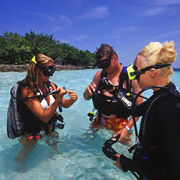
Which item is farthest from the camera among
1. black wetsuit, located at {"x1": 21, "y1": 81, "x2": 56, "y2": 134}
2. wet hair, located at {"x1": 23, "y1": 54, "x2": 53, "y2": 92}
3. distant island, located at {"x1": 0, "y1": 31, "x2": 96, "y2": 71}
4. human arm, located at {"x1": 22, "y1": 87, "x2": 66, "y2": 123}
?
distant island, located at {"x1": 0, "y1": 31, "x2": 96, "y2": 71}

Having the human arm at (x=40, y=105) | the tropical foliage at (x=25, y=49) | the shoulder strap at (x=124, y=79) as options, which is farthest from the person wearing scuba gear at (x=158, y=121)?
the tropical foliage at (x=25, y=49)

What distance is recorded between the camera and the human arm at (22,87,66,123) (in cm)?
280

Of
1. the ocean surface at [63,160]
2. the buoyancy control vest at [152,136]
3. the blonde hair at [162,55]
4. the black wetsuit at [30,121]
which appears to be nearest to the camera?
the buoyancy control vest at [152,136]

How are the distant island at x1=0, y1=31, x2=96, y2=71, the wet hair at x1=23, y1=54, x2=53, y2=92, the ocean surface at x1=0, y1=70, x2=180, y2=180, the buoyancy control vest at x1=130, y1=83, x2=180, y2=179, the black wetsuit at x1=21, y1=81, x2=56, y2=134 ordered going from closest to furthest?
the buoyancy control vest at x1=130, y1=83, x2=180, y2=179, the wet hair at x1=23, y1=54, x2=53, y2=92, the black wetsuit at x1=21, y1=81, x2=56, y2=134, the ocean surface at x1=0, y1=70, x2=180, y2=180, the distant island at x1=0, y1=31, x2=96, y2=71

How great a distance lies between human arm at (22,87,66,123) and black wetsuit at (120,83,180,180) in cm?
145

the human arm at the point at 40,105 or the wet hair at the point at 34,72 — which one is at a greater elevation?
the wet hair at the point at 34,72

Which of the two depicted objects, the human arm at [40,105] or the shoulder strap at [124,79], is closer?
the human arm at [40,105]

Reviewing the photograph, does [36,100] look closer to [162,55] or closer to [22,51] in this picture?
[162,55]

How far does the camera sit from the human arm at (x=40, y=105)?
2.80 metres

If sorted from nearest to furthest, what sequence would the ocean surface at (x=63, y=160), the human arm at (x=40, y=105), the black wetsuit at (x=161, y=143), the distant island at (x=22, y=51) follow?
the black wetsuit at (x=161, y=143), the human arm at (x=40, y=105), the ocean surface at (x=63, y=160), the distant island at (x=22, y=51)

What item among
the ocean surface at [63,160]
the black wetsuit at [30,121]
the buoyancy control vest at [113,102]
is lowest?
the ocean surface at [63,160]

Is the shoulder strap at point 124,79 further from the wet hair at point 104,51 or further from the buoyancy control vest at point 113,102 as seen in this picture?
the wet hair at point 104,51

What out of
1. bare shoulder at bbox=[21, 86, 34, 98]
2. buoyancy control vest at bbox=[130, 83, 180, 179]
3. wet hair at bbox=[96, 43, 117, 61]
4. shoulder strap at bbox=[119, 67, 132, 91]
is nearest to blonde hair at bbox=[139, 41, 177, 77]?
buoyancy control vest at bbox=[130, 83, 180, 179]

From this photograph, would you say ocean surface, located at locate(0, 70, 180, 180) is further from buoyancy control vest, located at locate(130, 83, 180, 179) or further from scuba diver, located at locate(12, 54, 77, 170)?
buoyancy control vest, located at locate(130, 83, 180, 179)
